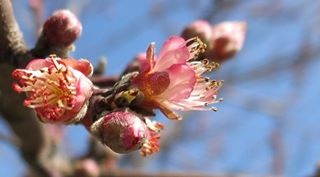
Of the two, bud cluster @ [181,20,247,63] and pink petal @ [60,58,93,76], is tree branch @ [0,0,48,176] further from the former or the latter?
bud cluster @ [181,20,247,63]

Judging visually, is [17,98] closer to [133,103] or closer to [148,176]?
[133,103]

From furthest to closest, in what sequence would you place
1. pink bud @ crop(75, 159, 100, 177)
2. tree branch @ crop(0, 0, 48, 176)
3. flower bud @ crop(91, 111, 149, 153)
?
1. pink bud @ crop(75, 159, 100, 177)
2. tree branch @ crop(0, 0, 48, 176)
3. flower bud @ crop(91, 111, 149, 153)

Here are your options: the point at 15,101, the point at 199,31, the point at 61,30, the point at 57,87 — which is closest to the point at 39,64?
the point at 57,87

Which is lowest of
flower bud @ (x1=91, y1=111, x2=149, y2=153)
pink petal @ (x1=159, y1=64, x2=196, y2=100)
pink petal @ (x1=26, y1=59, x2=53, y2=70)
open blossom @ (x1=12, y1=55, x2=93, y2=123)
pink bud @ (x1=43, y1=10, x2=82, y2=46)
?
flower bud @ (x1=91, y1=111, x2=149, y2=153)

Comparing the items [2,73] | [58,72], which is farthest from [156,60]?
[2,73]

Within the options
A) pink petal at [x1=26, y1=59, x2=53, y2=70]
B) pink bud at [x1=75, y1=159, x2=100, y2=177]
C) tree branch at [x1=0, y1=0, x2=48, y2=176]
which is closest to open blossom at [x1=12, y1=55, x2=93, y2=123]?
pink petal at [x1=26, y1=59, x2=53, y2=70]

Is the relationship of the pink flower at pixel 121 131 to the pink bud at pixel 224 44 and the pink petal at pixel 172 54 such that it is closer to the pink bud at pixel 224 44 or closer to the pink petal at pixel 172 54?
the pink petal at pixel 172 54

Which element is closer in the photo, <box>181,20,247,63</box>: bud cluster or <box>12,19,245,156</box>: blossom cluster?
<box>12,19,245,156</box>: blossom cluster

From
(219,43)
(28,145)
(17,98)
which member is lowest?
(17,98)
